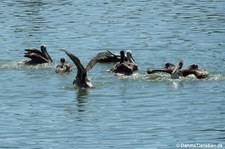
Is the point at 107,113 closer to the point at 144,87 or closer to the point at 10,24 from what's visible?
the point at 144,87

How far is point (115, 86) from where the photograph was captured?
31.7 m

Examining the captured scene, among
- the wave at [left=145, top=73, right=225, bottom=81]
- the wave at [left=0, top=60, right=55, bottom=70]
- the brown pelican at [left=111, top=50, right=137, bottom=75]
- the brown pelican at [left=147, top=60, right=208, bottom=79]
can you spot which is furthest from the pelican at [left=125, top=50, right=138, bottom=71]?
the wave at [left=0, top=60, right=55, bottom=70]

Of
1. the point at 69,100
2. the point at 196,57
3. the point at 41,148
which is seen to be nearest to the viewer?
the point at 41,148

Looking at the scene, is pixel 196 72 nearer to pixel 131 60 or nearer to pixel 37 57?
pixel 131 60

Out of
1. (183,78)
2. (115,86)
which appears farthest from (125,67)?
(183,78)

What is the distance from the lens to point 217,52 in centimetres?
3741

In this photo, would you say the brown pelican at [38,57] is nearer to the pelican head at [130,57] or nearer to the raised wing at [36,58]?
the raised wing at [36,58]

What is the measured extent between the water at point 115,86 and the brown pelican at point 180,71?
0.72 feet

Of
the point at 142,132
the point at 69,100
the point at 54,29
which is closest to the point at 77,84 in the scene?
the point at 69,100

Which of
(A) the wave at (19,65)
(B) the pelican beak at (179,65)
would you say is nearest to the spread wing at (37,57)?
(A) the wave at (19,65)

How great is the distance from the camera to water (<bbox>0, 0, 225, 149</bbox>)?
24828 millimetres

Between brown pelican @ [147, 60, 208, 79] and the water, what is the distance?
22 cm

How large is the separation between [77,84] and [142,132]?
7.28m

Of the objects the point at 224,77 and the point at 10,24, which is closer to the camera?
the point at 224,77
